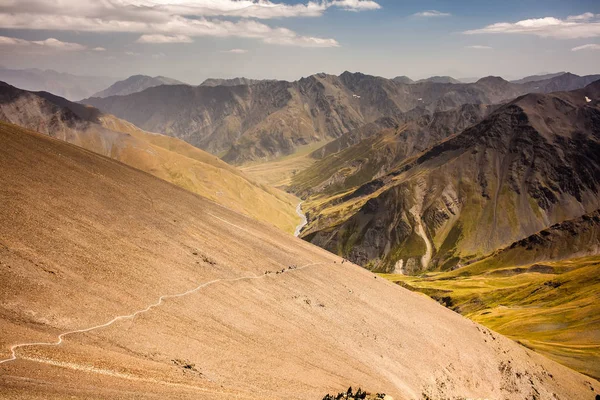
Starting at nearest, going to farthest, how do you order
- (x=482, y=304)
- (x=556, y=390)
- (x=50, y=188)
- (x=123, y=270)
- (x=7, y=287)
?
(x=7, y=287) < (x=123, y=270) < (x=50, y=188) < (x=556, y=390) < (x=482, y=304)

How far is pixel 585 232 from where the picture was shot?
7579 inches

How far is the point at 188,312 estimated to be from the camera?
163 feet

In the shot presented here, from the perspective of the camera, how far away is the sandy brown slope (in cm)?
3669

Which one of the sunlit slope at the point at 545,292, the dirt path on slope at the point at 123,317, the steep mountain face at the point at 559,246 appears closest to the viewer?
the dirt path on slope at the point at 123,317

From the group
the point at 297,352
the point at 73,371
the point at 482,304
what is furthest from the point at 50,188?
the point at 482,304

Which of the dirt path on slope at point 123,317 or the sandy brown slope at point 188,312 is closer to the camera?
the dirt path on slope at point 123,317

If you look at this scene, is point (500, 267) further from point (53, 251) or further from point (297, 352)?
point (53, 251)

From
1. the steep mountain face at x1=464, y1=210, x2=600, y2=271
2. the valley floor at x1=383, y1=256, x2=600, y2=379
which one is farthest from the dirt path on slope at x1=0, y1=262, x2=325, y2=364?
the steep mountain face at x1=464, y1=210, x2=600, y2=271

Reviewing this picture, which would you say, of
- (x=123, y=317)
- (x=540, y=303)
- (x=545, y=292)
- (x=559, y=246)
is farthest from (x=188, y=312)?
(x=559, y=246)

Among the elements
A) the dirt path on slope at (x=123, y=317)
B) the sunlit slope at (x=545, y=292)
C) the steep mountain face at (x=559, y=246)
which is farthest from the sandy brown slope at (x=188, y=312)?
the steep mountain face at (x=559, y=246)

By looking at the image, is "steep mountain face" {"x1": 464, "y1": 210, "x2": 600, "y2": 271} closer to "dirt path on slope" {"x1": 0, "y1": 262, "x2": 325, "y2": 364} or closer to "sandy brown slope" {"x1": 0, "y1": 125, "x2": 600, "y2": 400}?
"sandy brown slope" {"x1": 0, "y1": 125, "x2": 600, "y2": 400}

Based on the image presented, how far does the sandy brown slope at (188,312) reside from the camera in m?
36.7

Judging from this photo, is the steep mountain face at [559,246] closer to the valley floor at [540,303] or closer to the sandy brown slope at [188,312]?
the valley floor at [540,303]

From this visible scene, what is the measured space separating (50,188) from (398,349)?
5387cm
